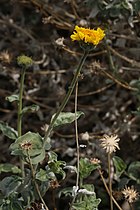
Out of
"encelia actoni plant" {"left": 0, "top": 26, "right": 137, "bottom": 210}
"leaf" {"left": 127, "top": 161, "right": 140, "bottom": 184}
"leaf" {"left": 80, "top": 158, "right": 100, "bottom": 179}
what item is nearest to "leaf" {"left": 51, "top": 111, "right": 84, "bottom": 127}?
"encelia actoni plant" {"left": 0, "top": 26, "right": 137, "bottom": 210}

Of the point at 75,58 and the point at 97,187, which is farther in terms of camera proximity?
the point at 75,58

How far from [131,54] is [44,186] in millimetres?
850

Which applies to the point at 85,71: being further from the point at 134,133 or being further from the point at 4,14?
the point at 4,14

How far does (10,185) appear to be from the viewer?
1.30 metres

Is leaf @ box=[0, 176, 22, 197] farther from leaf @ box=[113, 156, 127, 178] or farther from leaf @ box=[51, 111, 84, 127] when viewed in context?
leaf @ box=[113, 156, 127, 178]

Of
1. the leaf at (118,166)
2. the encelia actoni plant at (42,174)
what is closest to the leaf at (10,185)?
the encelia actoni plant at (42,174)

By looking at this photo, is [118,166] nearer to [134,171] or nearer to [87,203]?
[134,171]

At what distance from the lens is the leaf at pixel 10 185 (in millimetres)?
1288

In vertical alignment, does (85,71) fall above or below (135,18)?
below

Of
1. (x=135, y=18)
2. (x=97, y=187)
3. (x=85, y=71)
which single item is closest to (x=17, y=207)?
(x=97, y=187)

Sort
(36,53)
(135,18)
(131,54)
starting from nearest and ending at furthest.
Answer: (135,18)
(131,54)
(36,53)

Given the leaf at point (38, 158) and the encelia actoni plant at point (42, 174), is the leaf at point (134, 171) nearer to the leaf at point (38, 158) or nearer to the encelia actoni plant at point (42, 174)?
the encelia actoni plant at point (42, 174)

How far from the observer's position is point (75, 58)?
206cm

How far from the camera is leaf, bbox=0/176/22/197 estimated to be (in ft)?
4.23
